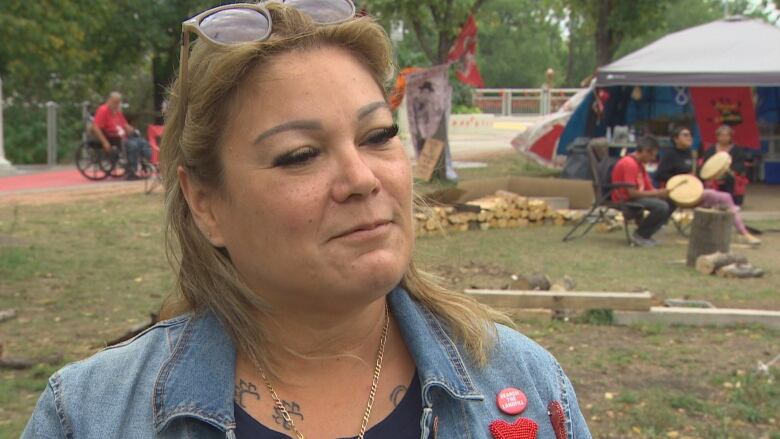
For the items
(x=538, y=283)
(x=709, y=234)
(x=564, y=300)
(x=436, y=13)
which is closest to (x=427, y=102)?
(x=436, y=13)

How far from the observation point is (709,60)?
1491 cm

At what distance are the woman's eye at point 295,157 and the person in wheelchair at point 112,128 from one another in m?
16.2

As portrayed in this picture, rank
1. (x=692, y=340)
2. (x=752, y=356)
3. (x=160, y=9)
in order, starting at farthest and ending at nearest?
(x=160, y=9) < (x=692, y=340) < (x=752, y=356)

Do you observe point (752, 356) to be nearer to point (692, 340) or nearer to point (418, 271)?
point (692, 340)

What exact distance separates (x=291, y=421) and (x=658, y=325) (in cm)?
562

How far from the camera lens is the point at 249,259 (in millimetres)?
1673

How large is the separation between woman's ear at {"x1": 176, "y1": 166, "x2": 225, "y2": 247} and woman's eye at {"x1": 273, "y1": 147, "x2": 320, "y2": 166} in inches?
9.1

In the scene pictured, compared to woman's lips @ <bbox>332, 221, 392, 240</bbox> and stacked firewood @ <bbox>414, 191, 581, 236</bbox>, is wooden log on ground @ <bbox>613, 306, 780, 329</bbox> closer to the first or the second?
stacked firewood @ <bbox>414, 191, 581, 236</bbox>

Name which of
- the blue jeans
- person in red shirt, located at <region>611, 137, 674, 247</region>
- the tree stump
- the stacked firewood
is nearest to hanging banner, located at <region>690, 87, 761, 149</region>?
the stacked firewood

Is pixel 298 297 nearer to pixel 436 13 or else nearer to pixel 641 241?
pixel 641 241

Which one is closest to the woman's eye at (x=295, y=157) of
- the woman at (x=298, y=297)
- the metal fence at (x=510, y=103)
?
the woman at (x=298, y=297)

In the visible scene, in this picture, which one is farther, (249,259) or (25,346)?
(25,346)

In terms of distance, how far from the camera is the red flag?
16188 millimetres

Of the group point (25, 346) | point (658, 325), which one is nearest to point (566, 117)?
point (658, 325)
